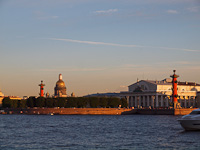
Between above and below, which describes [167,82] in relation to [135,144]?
above

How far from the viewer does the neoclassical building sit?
152375mm

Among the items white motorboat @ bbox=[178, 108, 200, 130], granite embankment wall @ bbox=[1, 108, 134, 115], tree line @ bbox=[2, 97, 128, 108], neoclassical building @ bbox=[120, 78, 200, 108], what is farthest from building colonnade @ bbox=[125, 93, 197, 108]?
white motorboat @ bbox=[178, 108, 200, 130]

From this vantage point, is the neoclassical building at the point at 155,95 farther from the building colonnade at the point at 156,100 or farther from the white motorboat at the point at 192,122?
the white motorboat at the point at 192,122

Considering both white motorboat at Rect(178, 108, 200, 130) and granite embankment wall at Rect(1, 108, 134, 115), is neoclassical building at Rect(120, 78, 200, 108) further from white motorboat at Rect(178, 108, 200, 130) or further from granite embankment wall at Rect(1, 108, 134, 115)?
white motorboat at Rect(178, 108, 200, 130)

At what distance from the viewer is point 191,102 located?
6284 inches

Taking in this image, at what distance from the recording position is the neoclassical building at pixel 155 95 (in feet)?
500

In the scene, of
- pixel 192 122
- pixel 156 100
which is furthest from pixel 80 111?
pixel 192 122

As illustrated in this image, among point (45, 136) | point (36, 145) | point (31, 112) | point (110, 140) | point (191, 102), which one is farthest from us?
point (191, 102)

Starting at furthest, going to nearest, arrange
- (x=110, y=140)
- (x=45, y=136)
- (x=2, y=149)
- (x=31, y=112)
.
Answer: (x=31, y=112) < (x=45, y=136) < (x=110, y=140) < (x=2, y=149)

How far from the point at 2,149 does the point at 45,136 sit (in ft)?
35.1

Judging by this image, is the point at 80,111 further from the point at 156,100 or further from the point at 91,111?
the point at 156,100

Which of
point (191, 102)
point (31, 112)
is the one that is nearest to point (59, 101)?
point (31, 112)

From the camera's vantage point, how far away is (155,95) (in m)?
152

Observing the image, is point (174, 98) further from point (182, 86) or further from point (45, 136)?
point (45, 136)
